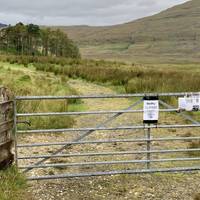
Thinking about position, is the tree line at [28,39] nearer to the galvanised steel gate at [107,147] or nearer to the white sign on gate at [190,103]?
the galvanised steel gate at [107,147]

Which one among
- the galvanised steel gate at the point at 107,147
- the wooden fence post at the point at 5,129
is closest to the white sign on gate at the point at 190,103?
the galvanised steel gate at the point at 107,147

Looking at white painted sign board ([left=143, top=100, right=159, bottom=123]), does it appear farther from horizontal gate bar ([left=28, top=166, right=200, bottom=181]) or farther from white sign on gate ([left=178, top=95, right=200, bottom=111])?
horizontal gate bar ([left=28, top=166, right=200, bottom=181])

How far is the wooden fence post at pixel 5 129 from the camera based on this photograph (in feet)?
20.4

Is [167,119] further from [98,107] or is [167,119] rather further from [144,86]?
[144,86]

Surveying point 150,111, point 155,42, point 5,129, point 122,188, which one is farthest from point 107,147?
point 155,42

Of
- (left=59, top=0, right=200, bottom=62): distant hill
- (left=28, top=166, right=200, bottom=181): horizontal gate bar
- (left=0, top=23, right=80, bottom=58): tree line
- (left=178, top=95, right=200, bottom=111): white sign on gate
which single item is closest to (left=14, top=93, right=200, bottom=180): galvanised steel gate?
(left=28, top=166, right=200, bottom=181): horizontal gate bar

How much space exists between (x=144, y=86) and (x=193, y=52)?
383ft

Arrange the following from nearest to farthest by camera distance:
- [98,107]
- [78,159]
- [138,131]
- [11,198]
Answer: [11,198] → [78,159] → [138,131] → [98,107]

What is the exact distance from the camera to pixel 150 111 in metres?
6.95

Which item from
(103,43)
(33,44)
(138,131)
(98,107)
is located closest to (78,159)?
(138,131)

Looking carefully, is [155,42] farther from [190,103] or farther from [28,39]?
[190,103]

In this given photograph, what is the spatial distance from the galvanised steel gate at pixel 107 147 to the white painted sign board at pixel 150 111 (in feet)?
0.32

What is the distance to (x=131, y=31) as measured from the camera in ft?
651

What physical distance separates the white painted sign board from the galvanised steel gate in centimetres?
10
